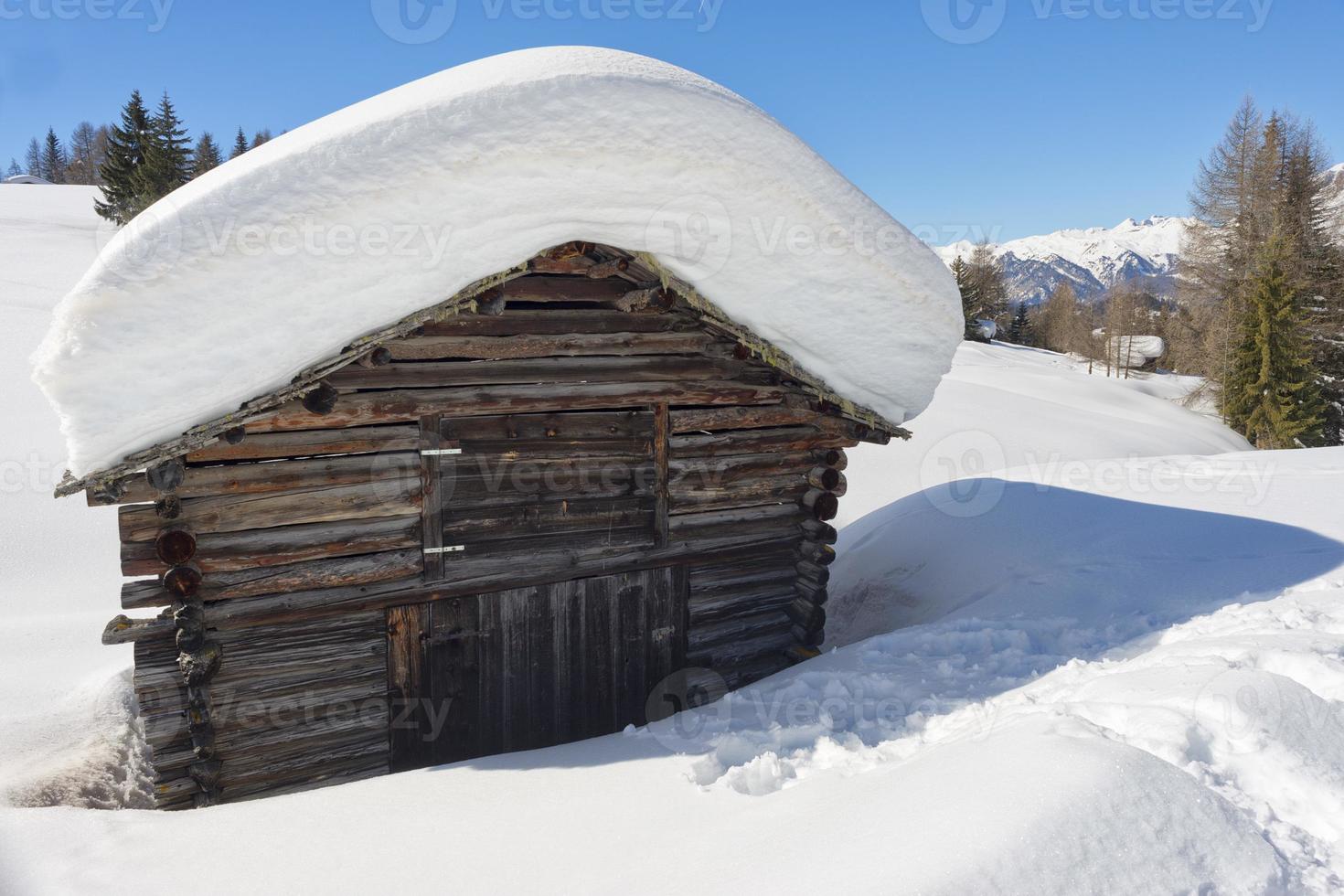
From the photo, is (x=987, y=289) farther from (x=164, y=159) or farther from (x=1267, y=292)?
(x=164, y=159)

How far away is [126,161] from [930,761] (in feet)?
176

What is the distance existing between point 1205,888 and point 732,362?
4.82 metres

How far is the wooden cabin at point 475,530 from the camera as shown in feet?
17.5

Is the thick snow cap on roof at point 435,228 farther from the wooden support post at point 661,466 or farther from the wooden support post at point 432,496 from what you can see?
the wooden support post at point 661,466

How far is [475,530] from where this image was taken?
6152 mm

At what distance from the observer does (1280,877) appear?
3.26 meters

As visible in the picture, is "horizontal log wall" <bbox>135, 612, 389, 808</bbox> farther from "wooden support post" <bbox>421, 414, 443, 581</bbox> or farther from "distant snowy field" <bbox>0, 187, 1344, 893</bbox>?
"distant snowy field" <bbox>0, 187, 1344, 893</bbox>

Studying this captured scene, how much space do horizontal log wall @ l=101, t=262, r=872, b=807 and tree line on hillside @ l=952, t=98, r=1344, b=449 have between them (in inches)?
1042

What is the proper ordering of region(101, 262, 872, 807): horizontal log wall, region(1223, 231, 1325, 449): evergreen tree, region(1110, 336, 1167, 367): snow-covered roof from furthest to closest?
1. region(1110, 336, 1167, 367): snow-covered roof
2. region(1223, 231, 1325, 449): evergreen tree
3. region(101, 262, 872, 807): horizontal log wall

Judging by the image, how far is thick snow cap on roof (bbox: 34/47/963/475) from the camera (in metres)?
4.67

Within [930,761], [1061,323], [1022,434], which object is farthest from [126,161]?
[1061,323]

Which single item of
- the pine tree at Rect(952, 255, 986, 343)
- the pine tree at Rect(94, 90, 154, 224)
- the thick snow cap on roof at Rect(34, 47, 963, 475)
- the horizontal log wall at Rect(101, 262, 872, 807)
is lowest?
the horizontal log wall at Rect(101, 262, 872, 807)

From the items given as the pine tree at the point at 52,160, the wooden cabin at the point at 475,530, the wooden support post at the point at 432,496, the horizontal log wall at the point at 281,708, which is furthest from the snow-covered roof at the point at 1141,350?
the pine tree at the point at 52,160

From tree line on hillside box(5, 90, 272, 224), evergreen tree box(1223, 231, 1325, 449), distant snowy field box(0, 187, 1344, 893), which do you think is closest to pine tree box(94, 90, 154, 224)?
tree line on hillside box(5, 90, 272, 224)
